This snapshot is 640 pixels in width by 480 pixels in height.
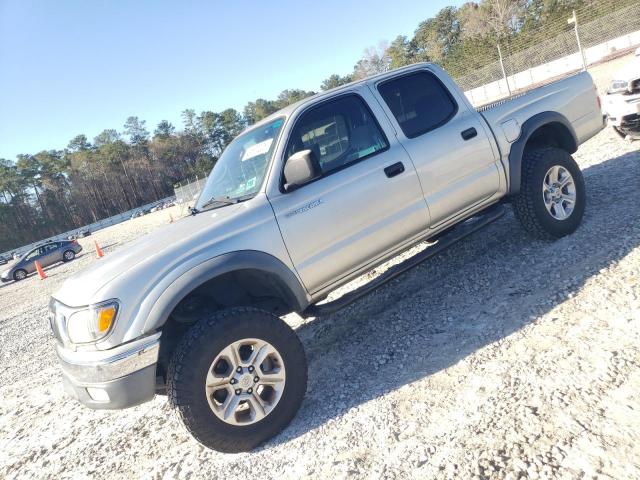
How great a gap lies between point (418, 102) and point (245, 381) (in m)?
2.81

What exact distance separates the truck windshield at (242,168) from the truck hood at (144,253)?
22cm

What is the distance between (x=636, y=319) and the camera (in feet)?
9.44

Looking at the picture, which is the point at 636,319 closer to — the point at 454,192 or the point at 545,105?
the point at 454,192

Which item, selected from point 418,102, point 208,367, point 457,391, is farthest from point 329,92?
point 457,391

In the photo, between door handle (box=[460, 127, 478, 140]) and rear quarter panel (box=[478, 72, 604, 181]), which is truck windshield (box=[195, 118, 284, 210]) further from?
rear quarter panel (box=[478, 72, 604, 181])

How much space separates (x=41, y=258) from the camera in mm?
23547

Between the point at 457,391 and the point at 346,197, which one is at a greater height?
the point at 346,197

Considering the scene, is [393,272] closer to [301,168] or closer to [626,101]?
[301,168]

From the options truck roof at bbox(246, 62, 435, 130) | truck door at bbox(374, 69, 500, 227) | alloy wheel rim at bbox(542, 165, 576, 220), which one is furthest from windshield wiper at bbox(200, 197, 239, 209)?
alloy wheel rim at bbox(542, 165, 576, 220)

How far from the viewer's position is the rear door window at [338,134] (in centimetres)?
343

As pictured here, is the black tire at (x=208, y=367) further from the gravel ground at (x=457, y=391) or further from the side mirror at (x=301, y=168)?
the side mirror at (x=301, y=168)

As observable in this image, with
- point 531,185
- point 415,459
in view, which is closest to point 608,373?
point 415,459

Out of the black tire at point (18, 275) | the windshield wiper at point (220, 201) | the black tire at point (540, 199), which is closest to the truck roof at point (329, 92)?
the windshield wiper at point (220, 201)

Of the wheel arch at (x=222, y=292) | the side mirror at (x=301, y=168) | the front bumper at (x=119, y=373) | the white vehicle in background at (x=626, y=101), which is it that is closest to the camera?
the front bumper at (x=119, y=373)
